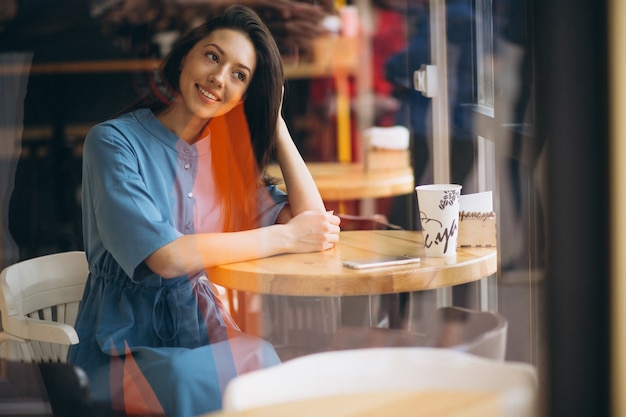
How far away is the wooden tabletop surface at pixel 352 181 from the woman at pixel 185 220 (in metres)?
0.02

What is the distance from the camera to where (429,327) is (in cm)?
125

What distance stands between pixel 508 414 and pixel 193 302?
70 centimetres

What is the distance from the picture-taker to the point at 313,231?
1.36 metres

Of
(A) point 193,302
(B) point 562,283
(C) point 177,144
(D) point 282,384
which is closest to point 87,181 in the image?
(C) point 177,144

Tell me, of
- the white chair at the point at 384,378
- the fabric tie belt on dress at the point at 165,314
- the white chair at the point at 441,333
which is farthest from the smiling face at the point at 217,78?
the white chair at the point at 384,378

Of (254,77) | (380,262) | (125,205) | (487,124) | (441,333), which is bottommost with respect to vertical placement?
(441,333)

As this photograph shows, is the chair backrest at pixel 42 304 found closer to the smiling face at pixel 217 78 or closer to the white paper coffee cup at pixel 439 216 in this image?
the smiling face at pixel 217 78

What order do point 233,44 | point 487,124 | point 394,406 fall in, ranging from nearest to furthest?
point 394,406 < point 487,124 < point 233,44

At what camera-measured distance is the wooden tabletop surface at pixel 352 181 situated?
1.27 m

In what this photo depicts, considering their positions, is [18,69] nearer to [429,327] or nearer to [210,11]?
[210,11]

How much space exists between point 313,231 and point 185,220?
0.78ft

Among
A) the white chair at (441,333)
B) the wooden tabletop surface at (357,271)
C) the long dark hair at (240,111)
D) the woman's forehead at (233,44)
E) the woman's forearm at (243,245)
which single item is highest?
the woman's forehead at (233,44)

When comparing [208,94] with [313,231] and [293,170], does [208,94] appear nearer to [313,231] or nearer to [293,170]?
[293,170]

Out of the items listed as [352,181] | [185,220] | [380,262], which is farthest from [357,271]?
[185,220]
